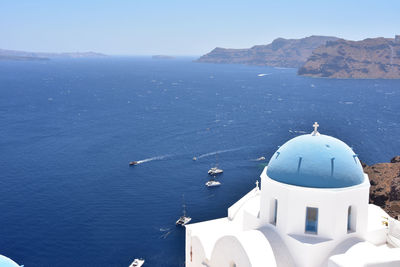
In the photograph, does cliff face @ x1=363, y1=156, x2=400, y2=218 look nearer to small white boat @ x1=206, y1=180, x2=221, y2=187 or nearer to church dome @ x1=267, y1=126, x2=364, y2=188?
small white boat @ x1=206, y1=180, x2=221, y2=187

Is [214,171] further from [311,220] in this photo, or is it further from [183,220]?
[311,220]

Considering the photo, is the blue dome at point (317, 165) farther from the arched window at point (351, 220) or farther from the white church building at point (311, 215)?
the arched window at point (351, 220)

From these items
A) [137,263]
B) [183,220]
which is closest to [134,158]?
[183,220]

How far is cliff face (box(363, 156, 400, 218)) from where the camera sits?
4947cm

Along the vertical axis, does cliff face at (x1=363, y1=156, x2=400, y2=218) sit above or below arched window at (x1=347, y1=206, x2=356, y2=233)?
below

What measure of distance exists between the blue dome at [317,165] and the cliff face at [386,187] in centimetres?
2808

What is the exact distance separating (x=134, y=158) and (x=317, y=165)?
Answer: 208ft

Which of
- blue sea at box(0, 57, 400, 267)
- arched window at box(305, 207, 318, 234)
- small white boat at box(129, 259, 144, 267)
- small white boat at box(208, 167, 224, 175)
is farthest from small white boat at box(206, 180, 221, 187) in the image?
arched window at box(305, 207, 318, 234)

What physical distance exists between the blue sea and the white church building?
26.9 m

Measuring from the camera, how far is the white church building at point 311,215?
2045 cm


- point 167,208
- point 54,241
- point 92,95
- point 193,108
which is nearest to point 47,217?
point 54,241

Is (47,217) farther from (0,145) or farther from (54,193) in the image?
(0,145)

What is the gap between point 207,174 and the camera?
73.2 meters

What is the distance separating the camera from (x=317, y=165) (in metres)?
20.9
